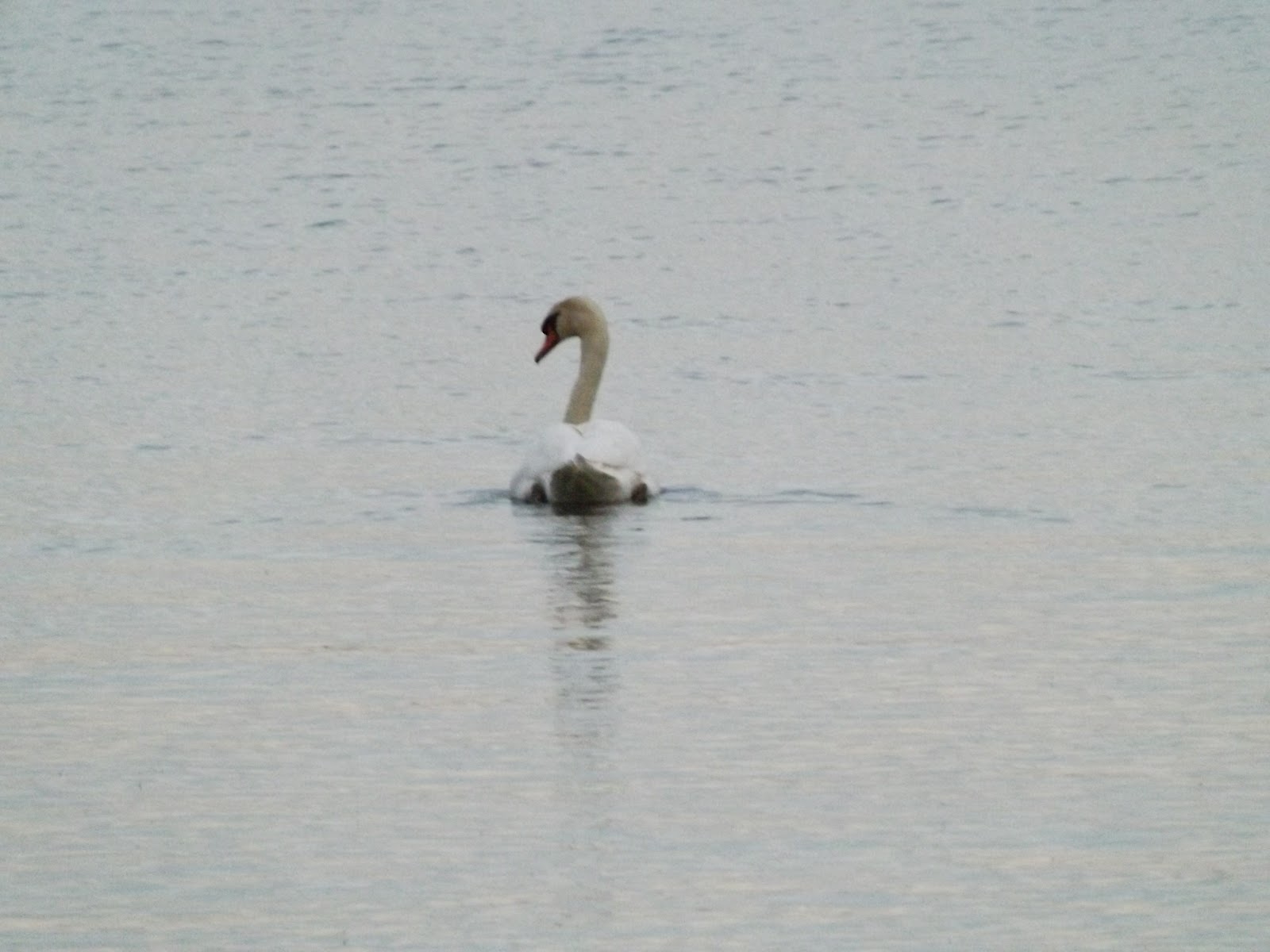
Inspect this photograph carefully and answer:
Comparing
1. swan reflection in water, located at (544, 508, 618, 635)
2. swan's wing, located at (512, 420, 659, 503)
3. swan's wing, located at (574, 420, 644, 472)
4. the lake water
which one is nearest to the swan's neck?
the lake water

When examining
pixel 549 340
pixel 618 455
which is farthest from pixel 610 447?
pixel 549 340

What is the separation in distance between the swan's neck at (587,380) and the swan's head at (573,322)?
9cm

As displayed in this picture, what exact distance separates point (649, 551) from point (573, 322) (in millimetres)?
4217

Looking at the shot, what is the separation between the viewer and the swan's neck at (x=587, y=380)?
1545 centimetres

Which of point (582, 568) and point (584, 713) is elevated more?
point (584, 713)

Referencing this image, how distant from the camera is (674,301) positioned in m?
22.3

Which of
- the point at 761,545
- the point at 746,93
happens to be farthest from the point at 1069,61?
the point at 761,545

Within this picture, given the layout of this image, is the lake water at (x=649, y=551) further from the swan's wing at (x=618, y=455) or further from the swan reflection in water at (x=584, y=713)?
the swan's wing at (x=618, y=455)

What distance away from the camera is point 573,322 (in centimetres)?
1622

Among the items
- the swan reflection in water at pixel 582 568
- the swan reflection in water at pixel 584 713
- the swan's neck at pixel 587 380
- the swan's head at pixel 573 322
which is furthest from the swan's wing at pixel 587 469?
the swan's head at pixel 573 322

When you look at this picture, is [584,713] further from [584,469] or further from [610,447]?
[610,447]

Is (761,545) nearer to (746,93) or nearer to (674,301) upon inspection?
(674,301)

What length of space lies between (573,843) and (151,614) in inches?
143

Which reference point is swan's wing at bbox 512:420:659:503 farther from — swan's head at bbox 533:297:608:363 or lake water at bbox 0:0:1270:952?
swan's head at bbox 533:297:608:363
